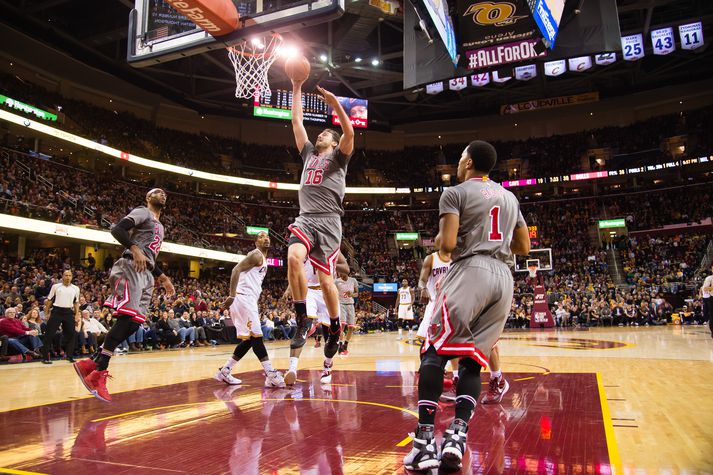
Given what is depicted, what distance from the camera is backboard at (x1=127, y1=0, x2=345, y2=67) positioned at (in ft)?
22.1

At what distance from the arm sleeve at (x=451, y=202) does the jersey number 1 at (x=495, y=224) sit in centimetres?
21

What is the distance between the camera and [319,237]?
4.86 metres

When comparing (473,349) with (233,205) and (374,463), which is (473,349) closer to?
(374,463)

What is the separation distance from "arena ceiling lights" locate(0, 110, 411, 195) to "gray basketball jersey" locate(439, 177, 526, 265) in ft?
72.8

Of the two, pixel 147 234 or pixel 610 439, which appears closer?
pixel 610 439

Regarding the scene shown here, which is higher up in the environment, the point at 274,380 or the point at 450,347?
the point at 450,347

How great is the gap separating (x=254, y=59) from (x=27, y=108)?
19.8 m

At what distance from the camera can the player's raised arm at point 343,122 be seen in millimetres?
4453

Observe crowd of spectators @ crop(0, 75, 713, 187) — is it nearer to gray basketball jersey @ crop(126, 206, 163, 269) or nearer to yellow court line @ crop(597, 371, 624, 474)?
gray basketball jersey @ crop(126, 206, 163, 269)

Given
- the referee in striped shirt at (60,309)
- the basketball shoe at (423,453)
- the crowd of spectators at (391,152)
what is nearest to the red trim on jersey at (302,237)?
the basketball shoe at (423,453)

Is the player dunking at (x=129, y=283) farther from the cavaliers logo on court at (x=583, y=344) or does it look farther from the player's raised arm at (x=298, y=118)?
the cavaliers logo on court at (x=583, y=344)

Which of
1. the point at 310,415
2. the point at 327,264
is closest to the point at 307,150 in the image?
the point at 327,264

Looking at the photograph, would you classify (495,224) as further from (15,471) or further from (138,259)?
(138,259)

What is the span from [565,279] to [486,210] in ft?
96.4
